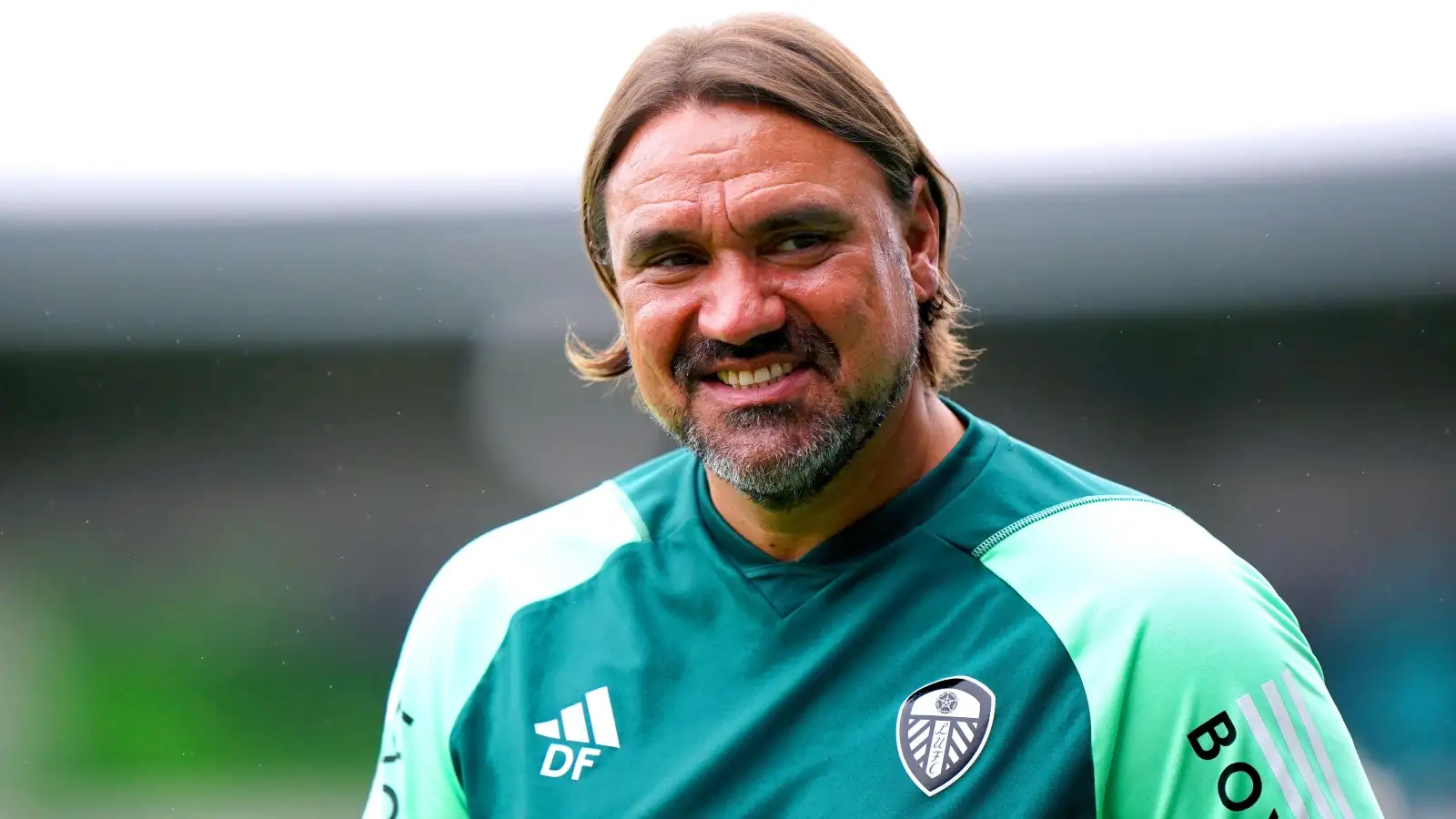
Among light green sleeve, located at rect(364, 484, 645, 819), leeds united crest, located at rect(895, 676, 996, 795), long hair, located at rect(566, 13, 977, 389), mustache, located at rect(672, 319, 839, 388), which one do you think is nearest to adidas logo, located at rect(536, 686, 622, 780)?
light green sleeve, located at rect(364, 484, 645, 819)

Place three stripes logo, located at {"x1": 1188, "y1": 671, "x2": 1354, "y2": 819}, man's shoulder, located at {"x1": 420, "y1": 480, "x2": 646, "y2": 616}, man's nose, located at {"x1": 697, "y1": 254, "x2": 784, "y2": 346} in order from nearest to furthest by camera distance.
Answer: three stripes logo, located at {"x1": 1188, "y1": 671, "x2": 1354, "y2": 819} → man's nose, located at {"x1": 697, "y1": 254, "x2": 784, "y2": 346} → man's shoulder, located at {"x1": 420, "y1": 480, "x2": 646, "y2": 616}

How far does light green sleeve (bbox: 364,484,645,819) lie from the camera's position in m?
2.13

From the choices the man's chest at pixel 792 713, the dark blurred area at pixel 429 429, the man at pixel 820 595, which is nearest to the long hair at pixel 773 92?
the man at pixel 820 595

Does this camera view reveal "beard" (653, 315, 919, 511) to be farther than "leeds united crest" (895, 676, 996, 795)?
Yes

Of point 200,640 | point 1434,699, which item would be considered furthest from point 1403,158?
point 200,640

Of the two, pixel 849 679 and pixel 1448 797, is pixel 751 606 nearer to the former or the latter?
pixel 849 679

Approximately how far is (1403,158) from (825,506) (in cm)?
698

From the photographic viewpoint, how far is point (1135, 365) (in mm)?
8430

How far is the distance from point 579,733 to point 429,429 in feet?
21.8

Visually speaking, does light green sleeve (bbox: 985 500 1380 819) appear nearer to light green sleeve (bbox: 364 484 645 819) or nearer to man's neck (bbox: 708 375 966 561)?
man's neck (bbox: 708 375 966 561)

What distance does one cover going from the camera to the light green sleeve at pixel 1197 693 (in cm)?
166

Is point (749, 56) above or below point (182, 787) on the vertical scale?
above

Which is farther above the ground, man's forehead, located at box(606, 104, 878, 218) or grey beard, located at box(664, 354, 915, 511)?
man's forehead, located at box(606, 104, 878, 218)

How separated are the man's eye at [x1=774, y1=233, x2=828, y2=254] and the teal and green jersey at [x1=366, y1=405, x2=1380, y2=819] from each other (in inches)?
15.8
